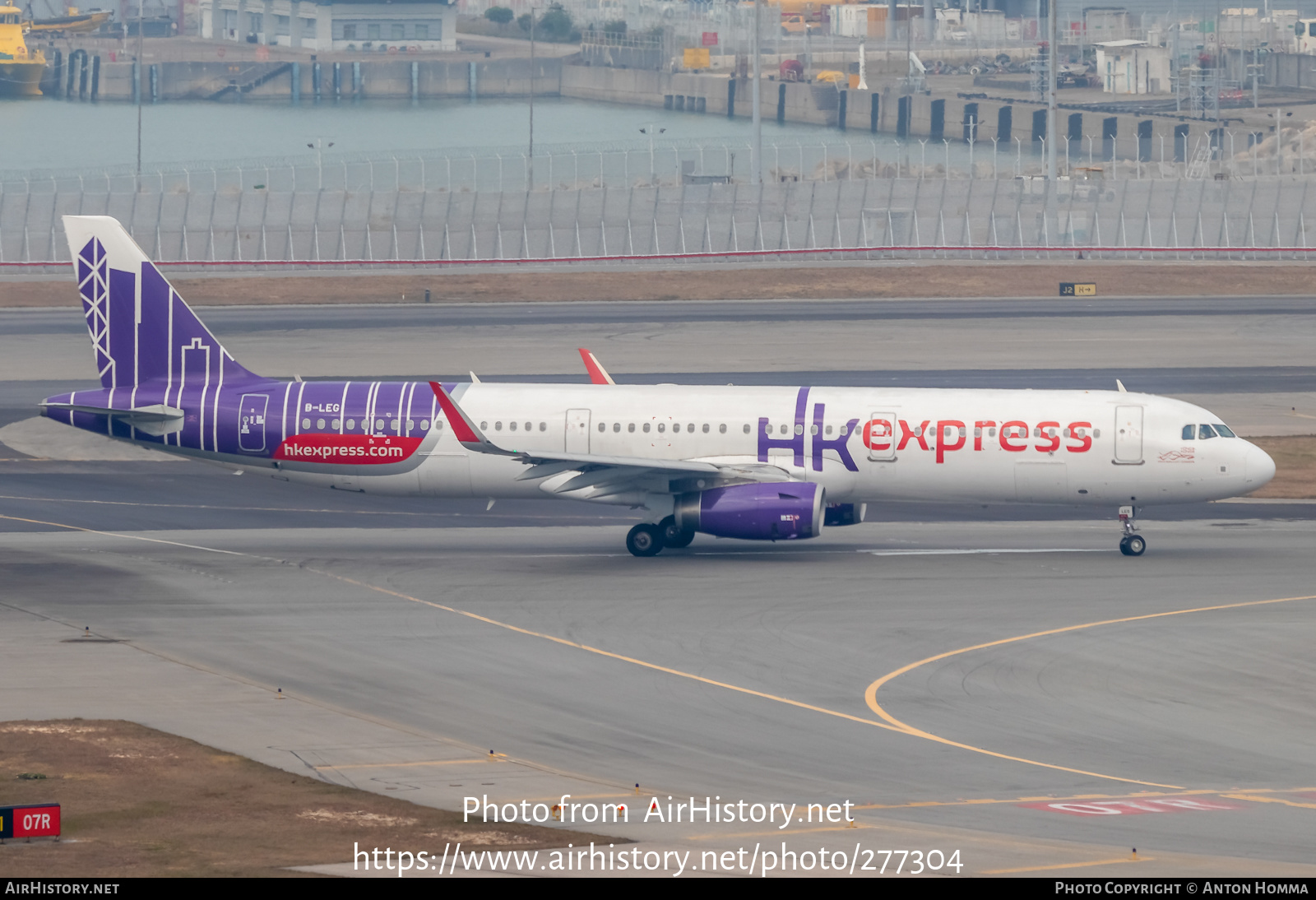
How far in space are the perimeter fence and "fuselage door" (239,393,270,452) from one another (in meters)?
58.8

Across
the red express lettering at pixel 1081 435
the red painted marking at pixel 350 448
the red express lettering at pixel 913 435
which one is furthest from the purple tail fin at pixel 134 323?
the red express lettering at pixel 1081 435

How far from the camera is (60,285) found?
328 ft

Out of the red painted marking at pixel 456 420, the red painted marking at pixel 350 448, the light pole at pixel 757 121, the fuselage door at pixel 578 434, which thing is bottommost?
the red painted marking at pixel 350 448

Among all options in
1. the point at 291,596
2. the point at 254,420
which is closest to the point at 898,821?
the point at 291,596

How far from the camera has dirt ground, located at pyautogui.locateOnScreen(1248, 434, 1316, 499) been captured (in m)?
57.9

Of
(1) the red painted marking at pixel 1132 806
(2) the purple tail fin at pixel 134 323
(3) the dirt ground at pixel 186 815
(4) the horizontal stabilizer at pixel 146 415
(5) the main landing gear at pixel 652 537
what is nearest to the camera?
(3) the dirt ground at pixel 186 815

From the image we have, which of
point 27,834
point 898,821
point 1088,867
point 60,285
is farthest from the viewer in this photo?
point 60,285

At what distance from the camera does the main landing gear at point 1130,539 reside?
48.1 m

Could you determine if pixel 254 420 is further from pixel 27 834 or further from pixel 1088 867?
pixel 1088 867

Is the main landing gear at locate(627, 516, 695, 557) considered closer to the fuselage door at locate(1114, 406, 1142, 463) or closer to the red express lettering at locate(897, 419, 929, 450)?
the red express lettering at locate(897, 419, 929, 450)

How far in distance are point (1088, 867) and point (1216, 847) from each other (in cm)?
288

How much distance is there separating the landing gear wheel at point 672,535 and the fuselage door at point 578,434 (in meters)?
3.15

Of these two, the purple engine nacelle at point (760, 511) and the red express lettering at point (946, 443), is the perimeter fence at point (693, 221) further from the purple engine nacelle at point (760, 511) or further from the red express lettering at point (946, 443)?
the purple engine nacelle at point (760, 511)

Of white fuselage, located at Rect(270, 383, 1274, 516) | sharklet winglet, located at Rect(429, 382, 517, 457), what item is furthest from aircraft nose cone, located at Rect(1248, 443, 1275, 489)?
sharklet winglet, located at Rect(429, 382, 517, 457)
